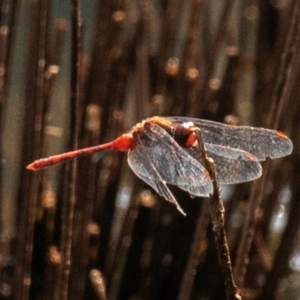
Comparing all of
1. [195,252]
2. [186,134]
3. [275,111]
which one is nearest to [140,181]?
[195,252]

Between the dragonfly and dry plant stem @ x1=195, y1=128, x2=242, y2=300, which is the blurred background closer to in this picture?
the dragonfly

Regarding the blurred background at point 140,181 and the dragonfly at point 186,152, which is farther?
the blurred background at point 140,181

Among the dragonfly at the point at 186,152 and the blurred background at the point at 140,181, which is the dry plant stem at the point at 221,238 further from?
the blurred background at the point at 140,181

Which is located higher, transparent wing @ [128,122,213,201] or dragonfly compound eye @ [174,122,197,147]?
dragonfly compound eye @ [174,122,197,147]

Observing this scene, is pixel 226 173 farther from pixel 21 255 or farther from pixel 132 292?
pixel 132 292

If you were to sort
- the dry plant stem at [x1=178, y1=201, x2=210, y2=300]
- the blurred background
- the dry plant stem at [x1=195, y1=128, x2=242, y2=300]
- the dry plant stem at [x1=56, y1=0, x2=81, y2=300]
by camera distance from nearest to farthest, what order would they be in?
1. the dry plant stem at [x1=195, y1=128, x2=242, y2=300]
2. the dry plant stem at [x1=56, y1=0, x2=81, y2=300]
3. the dry plant stem at [x1=178, y1=201, x2=210, y2=300]
4. the blurred background

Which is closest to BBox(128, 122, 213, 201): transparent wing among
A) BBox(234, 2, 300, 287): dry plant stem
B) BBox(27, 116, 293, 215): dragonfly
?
BBox(27, 116, 293, 215): dragonfly

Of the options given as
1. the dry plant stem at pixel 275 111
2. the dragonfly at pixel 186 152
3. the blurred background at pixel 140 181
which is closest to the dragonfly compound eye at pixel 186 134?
the dragonfly at pixel 186 152

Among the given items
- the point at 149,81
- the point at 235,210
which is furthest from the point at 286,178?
the point at 149,81

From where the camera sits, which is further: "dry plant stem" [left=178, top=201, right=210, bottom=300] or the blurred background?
the blurred background
